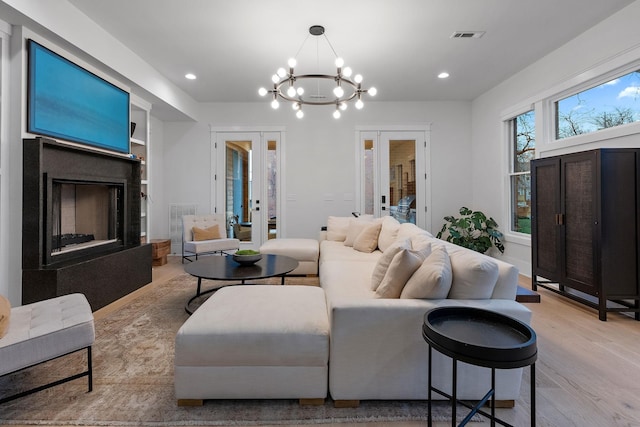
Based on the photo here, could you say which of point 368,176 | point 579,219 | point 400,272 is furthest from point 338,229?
point 400,272

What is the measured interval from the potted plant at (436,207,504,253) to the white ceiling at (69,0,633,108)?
2163 millimetres

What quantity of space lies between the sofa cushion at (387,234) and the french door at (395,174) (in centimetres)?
182

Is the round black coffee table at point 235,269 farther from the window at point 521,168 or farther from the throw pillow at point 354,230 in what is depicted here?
the window at point 521,168

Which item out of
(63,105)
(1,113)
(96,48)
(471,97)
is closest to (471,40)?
(471,97)

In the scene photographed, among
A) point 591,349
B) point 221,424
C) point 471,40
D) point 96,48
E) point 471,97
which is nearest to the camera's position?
point 221,424

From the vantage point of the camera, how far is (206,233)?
4.99 meters

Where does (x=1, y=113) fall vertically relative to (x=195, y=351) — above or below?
above

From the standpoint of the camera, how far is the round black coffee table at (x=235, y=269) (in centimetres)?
266

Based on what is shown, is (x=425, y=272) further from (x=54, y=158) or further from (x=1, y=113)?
(x=1, y=113)

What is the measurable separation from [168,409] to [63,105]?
2.89 metres

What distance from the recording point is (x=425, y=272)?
1.65 m

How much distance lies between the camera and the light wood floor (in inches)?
60.4

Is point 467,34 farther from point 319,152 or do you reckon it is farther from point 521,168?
point 319,152

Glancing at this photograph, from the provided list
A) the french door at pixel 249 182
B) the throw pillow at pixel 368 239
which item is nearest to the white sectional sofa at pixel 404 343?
the throw pillow at pixel 368 239
